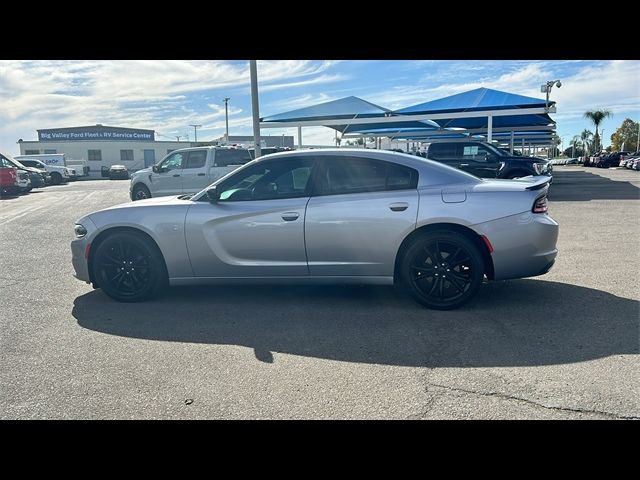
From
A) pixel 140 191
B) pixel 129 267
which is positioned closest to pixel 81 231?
pixel 129 267

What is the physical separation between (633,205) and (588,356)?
1186cm

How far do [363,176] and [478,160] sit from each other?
1184 centimetres

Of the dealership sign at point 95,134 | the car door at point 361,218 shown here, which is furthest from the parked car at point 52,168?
the car door at point 361,218

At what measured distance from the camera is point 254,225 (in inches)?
196

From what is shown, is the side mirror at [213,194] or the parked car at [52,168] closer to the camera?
the side mirror at [213,194]

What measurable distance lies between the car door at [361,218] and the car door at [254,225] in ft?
0.53

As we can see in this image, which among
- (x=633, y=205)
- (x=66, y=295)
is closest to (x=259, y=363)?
(x=66, y=295)

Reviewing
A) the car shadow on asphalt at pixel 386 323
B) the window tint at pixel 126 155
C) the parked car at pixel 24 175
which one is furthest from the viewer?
the window tint at pixel 126 155

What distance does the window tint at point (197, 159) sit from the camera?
1418cm

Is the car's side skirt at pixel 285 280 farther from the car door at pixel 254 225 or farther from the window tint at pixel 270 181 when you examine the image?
the window tint at pixel 270 181

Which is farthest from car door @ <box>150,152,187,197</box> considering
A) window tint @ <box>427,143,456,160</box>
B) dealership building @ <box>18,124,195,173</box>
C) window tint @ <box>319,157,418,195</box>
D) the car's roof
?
dealership building @ <box>18,124,195,173</box>

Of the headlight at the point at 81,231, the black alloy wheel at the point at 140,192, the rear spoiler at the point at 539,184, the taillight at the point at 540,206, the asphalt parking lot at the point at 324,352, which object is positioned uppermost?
the rear spoiler at the point at 539,184

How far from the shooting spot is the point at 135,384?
3395 millimetres
